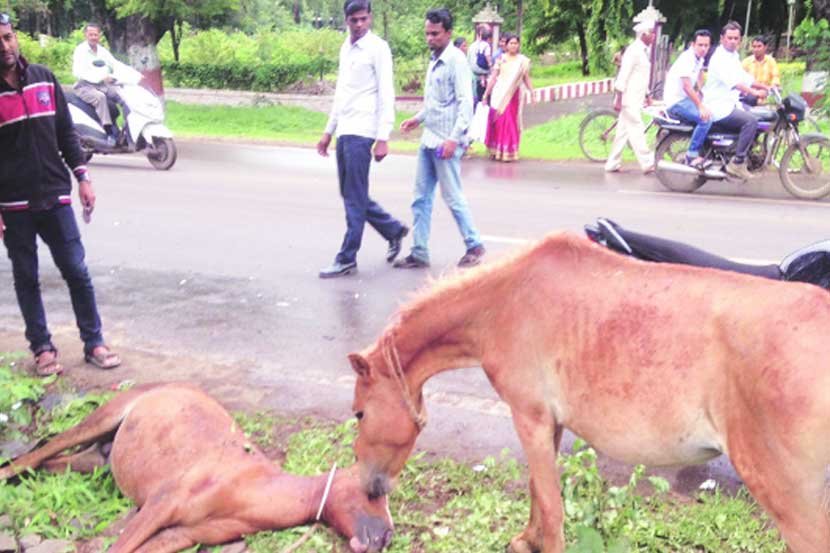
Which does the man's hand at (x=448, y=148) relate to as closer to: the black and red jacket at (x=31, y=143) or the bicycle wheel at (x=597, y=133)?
the black and red jacket at (x=31, y=143)

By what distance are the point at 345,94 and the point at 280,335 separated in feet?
7.32

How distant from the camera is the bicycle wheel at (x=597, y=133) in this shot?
14720 millimetres

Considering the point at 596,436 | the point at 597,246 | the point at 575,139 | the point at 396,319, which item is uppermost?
the point at 597,246

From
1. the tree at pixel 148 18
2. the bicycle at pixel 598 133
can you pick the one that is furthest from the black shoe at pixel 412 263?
the tree at pixel 148 18

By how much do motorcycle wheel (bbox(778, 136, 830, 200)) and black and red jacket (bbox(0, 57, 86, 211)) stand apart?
8.93 meters

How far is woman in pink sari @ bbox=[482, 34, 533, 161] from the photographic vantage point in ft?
46.5

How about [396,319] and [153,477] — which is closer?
[396,319]

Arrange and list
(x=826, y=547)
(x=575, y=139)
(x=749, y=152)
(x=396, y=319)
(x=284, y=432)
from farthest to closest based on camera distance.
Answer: (x=575, y=139) → (x=749, y=152) → (x=284, y=432) → (x=396, y=319) → (x=826, y=547)

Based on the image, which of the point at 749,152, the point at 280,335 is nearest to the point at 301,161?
the point at 749,152

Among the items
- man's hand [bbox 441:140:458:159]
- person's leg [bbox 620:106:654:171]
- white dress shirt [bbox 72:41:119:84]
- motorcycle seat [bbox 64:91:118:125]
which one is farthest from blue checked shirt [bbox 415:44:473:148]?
white dress shirt [bbox 72:41:119:84]

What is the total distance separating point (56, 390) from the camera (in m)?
5.04

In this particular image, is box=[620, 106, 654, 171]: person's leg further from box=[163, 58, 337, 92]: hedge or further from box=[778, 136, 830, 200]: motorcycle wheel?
box=[163, 58, 337, 92]: hedge

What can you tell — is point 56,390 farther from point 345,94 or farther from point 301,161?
point 301,161

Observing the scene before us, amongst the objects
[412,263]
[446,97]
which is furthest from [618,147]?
[412,263]
